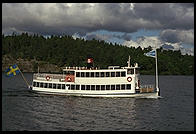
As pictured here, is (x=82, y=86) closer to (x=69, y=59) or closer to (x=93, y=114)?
(x=93, y=114)

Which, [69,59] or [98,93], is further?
[69,59]

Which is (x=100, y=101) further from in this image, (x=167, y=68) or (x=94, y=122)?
(x=167, y=68)

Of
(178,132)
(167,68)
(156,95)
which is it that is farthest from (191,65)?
(178,132)

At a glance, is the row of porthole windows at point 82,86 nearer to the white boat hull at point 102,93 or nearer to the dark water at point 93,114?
the white boat hull at point 102,93

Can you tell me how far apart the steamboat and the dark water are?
4.59ft

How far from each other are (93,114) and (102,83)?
12.2 metres

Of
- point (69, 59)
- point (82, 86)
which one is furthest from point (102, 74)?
point (69, 59)

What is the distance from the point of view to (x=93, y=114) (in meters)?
35.5

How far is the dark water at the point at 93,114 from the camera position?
29.8m

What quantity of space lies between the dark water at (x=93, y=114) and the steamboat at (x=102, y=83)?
140cm

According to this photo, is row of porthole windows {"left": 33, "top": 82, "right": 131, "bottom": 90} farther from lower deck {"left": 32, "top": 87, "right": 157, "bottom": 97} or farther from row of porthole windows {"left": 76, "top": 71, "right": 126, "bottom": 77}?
row of porthole windows {"left": 76, "top": 71, "right": 126, "bottom": 77}

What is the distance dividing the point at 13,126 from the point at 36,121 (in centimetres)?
301

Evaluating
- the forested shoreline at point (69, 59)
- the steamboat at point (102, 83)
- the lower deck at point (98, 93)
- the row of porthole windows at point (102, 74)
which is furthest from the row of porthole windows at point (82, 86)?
the forested shoreline at point (69, 59)

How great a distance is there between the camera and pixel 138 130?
94.1 ft
